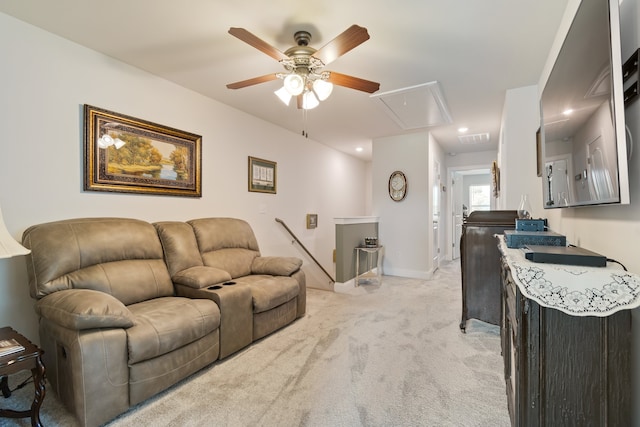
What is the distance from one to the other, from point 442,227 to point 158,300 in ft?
18.5

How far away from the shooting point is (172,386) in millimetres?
1939

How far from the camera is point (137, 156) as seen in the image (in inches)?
108

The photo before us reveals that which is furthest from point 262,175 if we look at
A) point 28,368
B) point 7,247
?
point 28,368

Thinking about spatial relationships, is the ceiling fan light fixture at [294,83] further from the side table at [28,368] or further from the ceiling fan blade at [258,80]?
the side table at [28,368]

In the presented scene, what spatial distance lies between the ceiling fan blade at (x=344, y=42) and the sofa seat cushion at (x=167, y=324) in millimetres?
1920

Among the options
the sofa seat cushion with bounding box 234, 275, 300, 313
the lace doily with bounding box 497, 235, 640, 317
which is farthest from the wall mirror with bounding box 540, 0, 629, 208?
the sofa seat cushion with bounding box 234, 275, 300, 313

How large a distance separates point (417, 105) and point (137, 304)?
342 cm

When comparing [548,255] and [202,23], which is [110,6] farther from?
[548,255]

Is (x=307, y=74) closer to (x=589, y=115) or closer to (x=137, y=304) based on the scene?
(x=589, y=115)

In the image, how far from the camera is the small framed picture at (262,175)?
3977 millimetres

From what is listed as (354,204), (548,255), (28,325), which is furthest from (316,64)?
(354,204)

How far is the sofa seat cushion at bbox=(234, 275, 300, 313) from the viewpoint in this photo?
2.58 m

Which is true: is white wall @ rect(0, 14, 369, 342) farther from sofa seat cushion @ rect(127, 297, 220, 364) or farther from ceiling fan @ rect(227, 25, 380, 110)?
ceiling fan @ rect(227, 25, 380, 110)

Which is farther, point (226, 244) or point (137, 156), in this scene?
point (226, 244)
